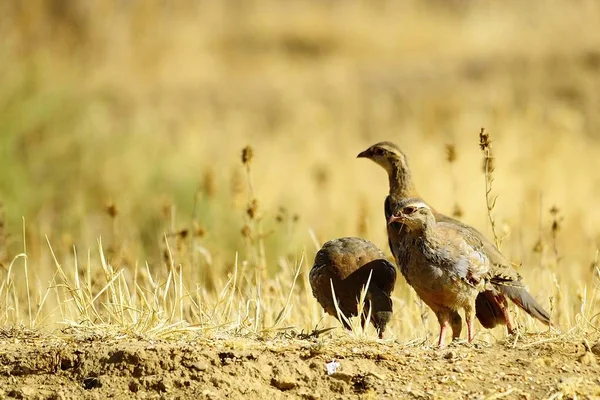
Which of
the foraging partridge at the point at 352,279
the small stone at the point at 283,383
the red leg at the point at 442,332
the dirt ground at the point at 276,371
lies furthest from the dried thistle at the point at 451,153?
the small stone at the point at 283,383

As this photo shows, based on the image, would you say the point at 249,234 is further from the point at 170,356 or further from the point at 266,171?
the point at 266,171

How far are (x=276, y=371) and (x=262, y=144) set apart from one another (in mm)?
13437

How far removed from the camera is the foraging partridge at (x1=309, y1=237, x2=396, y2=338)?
21.4ft

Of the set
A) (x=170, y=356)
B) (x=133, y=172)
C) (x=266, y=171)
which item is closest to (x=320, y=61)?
(x=266, y=171)

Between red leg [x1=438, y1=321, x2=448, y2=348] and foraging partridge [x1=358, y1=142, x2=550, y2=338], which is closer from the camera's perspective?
red leg [x1=438, y1=321, x2=448, y2=348]

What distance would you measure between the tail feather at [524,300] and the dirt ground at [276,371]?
1004mm

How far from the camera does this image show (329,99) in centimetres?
2150

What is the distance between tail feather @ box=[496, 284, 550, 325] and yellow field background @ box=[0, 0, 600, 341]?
7.1 inches

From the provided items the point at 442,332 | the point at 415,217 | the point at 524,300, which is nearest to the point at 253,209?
the point at 415,217

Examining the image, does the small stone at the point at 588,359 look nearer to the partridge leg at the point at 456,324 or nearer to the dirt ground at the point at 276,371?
the dirt ground at the point at 276,371

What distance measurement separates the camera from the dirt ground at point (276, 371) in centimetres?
498

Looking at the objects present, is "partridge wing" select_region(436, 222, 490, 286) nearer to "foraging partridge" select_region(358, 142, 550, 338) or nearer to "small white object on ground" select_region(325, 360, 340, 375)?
"foraging partridge" select_region(358, 142, 550, 338)

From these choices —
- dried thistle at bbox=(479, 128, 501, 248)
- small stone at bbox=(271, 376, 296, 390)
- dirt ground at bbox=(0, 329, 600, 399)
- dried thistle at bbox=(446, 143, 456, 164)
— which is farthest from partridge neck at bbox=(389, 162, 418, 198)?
small stone at bbox=(271, 376, 296, 390)

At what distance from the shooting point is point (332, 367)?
512cm
